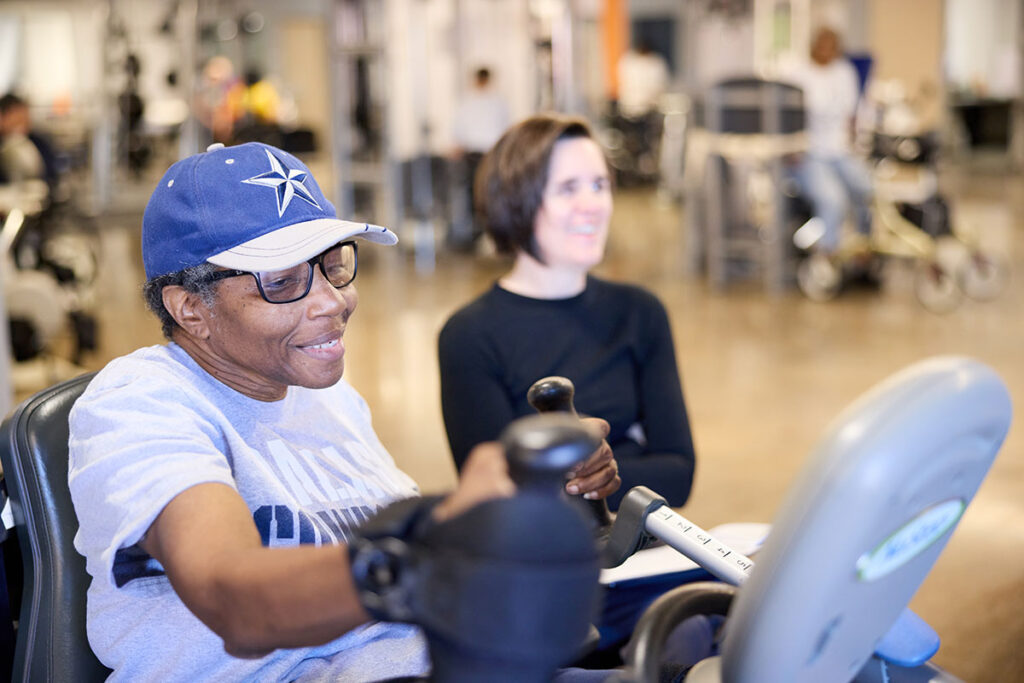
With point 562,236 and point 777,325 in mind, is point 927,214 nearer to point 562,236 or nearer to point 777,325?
point 777,325

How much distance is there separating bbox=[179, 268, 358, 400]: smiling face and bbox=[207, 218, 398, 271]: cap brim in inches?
1.7

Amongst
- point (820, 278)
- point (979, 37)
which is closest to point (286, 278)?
point (820, 278)

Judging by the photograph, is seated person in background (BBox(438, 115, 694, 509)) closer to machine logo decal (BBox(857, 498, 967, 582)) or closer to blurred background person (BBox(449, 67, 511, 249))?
machine logo decal (BBox(857, 498, 967, 582))

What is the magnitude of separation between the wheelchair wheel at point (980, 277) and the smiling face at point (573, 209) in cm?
520

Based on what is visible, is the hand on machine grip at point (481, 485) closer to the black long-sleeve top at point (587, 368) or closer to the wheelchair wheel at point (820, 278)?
the black long-sleeve top at point (587, 368)

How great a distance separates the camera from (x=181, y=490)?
106cm

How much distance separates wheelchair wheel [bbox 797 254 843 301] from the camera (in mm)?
7121

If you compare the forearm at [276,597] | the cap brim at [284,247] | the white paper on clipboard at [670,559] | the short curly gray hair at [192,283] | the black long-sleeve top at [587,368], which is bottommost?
the white paper on clipboard at [670,559]

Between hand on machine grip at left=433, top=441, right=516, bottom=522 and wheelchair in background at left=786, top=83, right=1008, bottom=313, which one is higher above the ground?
hand on machine grip at left=433, top=441, right=516, bottom=522

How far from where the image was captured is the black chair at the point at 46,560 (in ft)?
4.39

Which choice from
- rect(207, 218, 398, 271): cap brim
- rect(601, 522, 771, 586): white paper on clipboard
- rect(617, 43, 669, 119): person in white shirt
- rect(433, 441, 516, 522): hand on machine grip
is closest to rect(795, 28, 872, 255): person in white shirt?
rect(601, 522, 771, 586): white paper on clipboard

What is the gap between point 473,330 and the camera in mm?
2125

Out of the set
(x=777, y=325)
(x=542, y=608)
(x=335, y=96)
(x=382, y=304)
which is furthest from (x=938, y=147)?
(x=542, y=608)

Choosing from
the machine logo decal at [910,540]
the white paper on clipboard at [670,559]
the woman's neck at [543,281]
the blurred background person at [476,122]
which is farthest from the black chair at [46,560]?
the blurred background person at [476,122]
